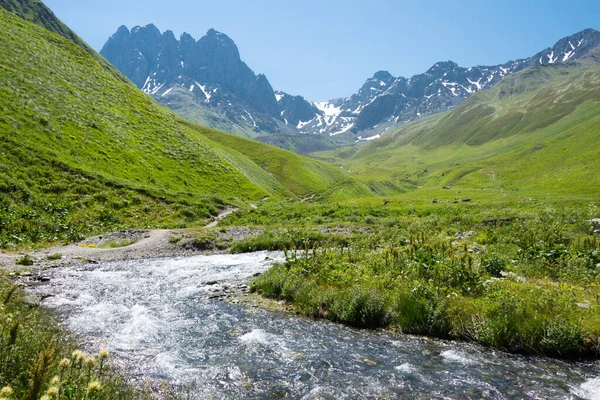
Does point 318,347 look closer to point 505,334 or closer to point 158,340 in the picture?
point 158,340

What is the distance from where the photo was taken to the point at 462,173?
516 ft

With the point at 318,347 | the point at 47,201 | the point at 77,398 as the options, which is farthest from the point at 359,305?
the point at 47,201

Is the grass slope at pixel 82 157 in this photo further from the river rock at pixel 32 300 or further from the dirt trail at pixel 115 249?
the river rock at pixel 32 300

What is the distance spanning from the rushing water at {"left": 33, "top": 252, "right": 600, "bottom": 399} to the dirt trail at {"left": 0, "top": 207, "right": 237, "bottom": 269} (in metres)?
8.07

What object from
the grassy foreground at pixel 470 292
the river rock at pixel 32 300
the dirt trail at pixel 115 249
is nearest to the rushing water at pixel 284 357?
the river rock at pixel 32 300

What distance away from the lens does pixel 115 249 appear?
27953 mm

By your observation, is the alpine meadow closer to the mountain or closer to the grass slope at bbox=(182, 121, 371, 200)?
the mountain

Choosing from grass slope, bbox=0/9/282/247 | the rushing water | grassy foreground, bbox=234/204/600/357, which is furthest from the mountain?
grassy foreground, bbox=234/204/600/357

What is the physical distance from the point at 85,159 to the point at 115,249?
87.7ft

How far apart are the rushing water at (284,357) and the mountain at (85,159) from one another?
693 inches

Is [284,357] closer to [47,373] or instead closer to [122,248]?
[47,373]

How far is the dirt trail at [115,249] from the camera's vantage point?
23.2 metres

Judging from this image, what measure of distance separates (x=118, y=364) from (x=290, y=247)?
20991mm

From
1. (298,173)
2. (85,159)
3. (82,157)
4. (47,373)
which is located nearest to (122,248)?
(47,373)
